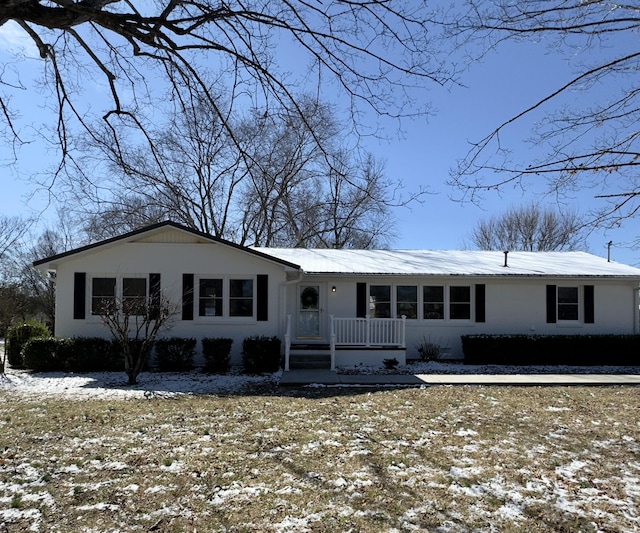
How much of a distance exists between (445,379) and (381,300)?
4.49 m

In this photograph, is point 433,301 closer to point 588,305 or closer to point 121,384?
point 588,305

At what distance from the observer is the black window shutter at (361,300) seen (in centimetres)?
1510

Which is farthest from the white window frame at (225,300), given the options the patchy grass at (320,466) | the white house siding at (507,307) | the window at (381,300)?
the patchy grass at (320,466)

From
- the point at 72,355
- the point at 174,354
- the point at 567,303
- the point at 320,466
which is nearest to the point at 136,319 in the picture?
the point at 174,354

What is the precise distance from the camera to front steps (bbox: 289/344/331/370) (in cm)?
1315

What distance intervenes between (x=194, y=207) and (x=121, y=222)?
4.36 metres

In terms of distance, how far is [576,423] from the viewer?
7.32 meters

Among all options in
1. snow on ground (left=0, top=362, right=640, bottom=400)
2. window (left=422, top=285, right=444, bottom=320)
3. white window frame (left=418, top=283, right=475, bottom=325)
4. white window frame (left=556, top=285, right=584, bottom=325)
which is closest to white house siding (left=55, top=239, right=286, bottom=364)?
snow on ground (left=0, top=362, right=640, bottom=400)

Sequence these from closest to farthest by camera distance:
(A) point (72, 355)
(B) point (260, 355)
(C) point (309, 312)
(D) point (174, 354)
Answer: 1. (B) point (260, 355)
2. (A) point (72, 355)
3. (D) point (174, 354)
4. (C) point (309, 312)

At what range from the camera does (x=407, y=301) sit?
51.0ft

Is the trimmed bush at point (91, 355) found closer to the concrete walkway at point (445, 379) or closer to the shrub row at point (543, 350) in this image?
the concrete walkway at point (445, 379)

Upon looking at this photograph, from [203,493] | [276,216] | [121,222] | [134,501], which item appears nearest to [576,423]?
[203,493]

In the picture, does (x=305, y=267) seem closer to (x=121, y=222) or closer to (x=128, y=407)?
(x=128, y=407)

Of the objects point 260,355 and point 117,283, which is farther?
point 117,283
